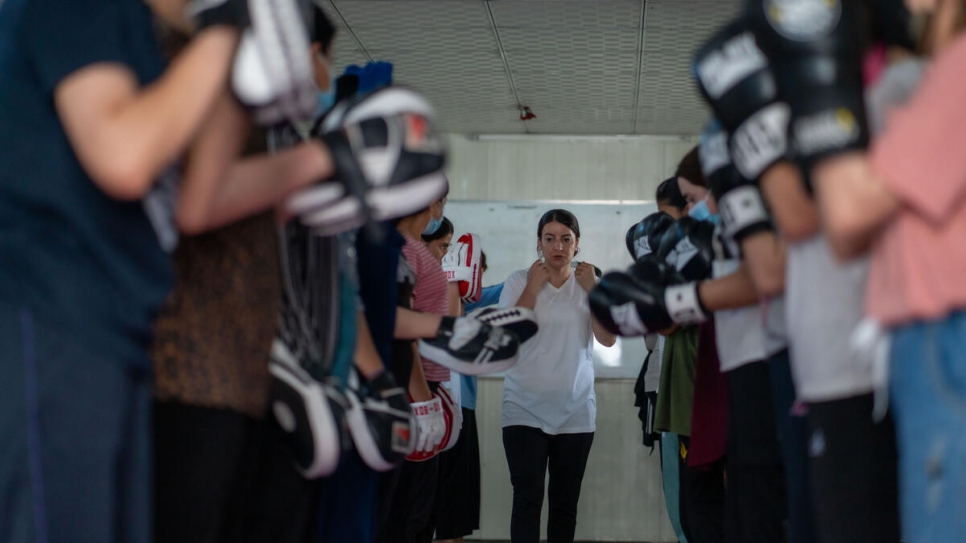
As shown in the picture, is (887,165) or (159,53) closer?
(887,165)

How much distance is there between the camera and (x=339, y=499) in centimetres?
222

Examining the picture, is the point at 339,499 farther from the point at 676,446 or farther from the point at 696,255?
the point at 676,446

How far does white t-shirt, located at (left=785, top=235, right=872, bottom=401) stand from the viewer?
5.28 feet

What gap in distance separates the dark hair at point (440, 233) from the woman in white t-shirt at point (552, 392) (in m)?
0.41

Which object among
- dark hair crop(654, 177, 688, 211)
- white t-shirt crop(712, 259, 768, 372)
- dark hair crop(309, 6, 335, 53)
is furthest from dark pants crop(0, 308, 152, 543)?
dark hair crop(654, 177, 688, 211)

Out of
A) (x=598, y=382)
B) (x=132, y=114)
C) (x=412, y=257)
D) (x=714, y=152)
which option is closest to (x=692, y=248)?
(x=714, y=152)

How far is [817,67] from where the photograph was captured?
53.7 inches

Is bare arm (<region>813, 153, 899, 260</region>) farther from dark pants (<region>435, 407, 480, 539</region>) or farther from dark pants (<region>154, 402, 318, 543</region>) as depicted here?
dark pants (<region>435, 407, 480, 539</region>)

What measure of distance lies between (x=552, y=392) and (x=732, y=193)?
2.82 metres

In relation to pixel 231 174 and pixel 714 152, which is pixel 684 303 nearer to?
pixel 714 152

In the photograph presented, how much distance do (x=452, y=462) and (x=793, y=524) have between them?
3.11 meters

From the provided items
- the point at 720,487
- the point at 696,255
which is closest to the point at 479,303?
the point at 720,487

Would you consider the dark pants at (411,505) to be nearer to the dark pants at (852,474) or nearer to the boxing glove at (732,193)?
the boxing glove at (732,193)

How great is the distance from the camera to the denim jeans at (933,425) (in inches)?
46.4
